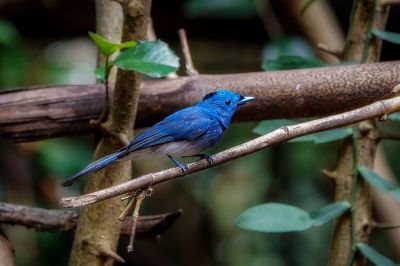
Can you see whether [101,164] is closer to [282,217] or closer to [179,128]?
[179,128]

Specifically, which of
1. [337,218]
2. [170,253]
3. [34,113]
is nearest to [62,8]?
[170,253]

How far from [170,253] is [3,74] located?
1199mm

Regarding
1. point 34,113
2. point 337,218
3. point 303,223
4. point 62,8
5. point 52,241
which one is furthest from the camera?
point 62,8

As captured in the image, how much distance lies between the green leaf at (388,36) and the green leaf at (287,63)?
208 millimetres

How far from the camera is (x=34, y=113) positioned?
6.15ft

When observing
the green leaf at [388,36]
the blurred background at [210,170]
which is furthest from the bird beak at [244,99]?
the blurred background at [210,170]

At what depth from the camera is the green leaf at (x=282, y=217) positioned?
5.29 ft

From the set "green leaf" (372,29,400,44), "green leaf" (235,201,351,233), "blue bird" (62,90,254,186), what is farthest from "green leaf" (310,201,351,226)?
"green leaf" (372,29,400,44)

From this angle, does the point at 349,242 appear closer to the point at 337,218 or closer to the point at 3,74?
the point at 337,218

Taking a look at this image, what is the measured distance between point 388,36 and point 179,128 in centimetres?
57

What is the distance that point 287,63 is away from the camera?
1921 mm

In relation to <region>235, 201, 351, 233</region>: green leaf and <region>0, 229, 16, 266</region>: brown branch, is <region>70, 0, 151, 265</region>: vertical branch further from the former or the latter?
<region>235, 201, 351, 233</region>: green leaf

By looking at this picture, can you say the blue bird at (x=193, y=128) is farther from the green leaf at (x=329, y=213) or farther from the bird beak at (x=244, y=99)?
the green leaf at (x=329, y=213)

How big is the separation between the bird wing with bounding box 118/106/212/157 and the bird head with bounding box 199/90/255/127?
→ 3 cm
